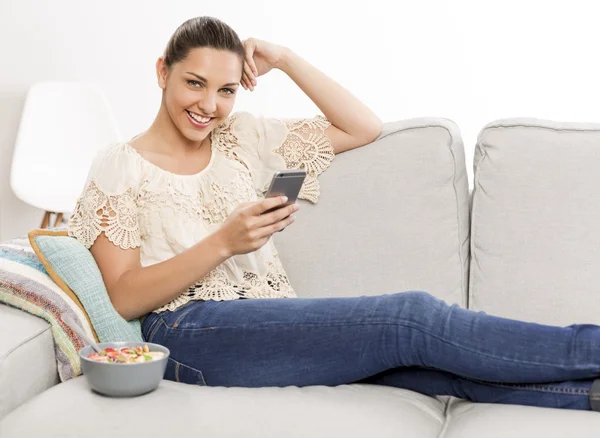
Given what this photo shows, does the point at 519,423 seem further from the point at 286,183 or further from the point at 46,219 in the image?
the point at 46,219

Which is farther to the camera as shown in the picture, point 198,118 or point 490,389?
point 198,118

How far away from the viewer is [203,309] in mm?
1744

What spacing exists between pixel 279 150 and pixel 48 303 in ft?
2.25

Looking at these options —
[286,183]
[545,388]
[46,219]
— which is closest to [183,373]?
[286,183]

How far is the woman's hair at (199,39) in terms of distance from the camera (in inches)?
74.8

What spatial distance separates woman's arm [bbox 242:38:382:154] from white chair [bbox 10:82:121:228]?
6.24 ft

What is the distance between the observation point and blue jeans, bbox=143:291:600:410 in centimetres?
153

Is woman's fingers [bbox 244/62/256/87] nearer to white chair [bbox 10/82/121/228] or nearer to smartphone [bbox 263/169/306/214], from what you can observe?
smartphone [bbox 263/169/306/214]

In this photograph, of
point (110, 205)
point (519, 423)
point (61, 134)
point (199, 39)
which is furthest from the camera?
point (61, 134)

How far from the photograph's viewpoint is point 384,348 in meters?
1.62

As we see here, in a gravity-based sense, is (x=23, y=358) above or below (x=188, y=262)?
below

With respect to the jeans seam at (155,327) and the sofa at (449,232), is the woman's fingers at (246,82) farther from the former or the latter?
the jeans seam at (155,327)

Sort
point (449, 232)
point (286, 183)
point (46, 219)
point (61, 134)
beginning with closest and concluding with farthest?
point (286, 183), point (449, 232), point (46, 219), point (61, 134)

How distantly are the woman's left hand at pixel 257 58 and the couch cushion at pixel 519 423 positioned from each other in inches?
37.3
